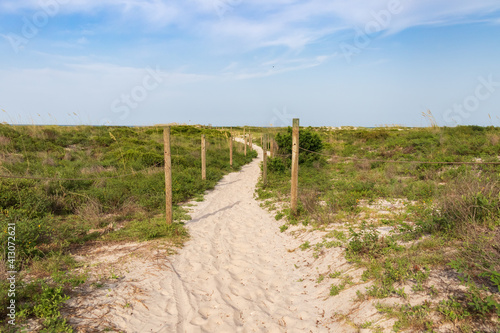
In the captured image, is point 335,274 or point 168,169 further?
point 168,169

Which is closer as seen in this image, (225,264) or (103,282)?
(103,282)

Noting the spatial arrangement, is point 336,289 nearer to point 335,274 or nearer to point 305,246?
point 335,274

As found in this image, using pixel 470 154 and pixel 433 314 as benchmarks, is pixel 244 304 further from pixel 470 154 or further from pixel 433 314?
pixel 470 154

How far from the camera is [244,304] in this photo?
3.71 m

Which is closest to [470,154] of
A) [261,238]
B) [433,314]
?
[261,238]

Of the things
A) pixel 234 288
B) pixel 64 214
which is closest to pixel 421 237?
pixel 234 288

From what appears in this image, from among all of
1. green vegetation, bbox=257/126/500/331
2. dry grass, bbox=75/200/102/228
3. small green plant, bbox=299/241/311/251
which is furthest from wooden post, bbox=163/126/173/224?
small green plant, bbox=299/241/311/251

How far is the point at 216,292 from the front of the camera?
3975mm

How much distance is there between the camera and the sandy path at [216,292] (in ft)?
10.5

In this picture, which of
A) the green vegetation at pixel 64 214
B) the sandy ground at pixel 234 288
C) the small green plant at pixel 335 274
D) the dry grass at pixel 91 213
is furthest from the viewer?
the dry grass at pixel 91 213

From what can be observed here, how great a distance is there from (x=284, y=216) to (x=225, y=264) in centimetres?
283

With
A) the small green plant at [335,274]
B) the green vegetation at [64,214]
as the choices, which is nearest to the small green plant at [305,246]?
the small green plant at [335,274]

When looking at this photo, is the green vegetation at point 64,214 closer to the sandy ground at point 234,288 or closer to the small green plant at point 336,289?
the sandy ground at point 234,288

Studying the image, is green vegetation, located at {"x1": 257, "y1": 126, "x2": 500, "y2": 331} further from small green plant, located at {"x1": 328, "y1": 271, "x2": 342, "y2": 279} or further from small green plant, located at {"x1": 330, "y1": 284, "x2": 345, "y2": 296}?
small green plant, located at {"x1": 328, "y1": 271, "x2": 342, "y2": 279}
